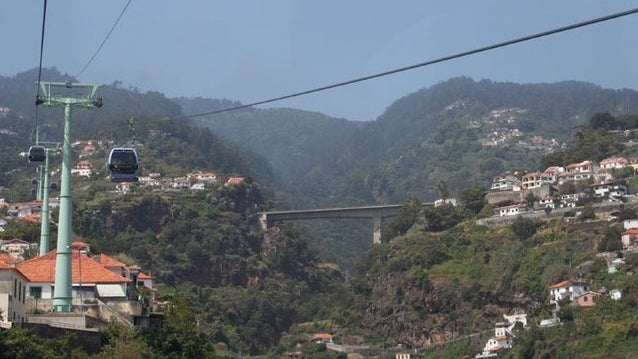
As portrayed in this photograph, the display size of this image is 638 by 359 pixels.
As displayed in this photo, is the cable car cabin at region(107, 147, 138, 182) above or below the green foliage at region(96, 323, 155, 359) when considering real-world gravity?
above

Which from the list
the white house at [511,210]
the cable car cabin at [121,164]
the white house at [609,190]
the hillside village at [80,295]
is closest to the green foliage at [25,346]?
the hillside village at [80,295]

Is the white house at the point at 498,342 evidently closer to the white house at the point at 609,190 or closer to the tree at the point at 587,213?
the tree at the point at 587,213

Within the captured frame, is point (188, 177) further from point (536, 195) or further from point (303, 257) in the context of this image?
point (536, 195)

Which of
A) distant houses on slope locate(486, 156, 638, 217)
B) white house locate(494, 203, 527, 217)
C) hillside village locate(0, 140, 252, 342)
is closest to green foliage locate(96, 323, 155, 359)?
hillside village locate(0, 140, 252, 342)

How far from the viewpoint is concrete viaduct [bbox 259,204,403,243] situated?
481ft

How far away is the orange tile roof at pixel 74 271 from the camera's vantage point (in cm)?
4681

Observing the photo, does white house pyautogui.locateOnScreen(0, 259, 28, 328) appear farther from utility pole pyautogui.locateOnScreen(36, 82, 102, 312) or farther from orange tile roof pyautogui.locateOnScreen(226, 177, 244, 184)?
orange tile roof pyautogui.locateOnScreen(226, 177, 244, 184)

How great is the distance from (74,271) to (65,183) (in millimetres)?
9792

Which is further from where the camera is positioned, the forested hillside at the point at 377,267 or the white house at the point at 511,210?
the white house at the point at 511,210

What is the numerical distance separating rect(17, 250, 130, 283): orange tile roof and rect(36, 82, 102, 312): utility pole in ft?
22.7

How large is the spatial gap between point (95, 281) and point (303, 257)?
97.8 metres

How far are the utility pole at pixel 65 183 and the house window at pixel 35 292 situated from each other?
247 inches

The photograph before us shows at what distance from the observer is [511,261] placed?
4181 inches

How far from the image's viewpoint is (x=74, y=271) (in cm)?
4722
